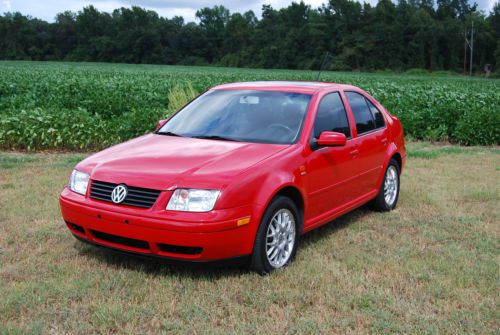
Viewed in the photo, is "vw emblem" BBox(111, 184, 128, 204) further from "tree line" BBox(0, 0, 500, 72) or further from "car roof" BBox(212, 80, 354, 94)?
"tree line" BBox(0, 0, 500, 72)

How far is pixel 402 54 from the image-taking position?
85625mm

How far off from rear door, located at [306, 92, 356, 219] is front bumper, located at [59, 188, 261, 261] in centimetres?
93

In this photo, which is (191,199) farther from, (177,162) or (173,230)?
(177,162)

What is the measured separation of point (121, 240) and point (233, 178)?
3.22 feet

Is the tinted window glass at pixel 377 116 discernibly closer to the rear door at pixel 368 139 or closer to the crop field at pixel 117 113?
the rear door at pixel 368 139

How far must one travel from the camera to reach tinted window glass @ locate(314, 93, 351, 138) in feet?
17.5

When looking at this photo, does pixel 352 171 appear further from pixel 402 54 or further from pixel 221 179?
pixel 402 54

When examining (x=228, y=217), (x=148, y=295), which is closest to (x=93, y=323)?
(x=148, y=295)

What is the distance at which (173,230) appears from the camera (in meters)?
4.10

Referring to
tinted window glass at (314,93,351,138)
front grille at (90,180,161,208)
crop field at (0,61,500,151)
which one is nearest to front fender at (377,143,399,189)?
tinted window glass at (314,93,351,138)

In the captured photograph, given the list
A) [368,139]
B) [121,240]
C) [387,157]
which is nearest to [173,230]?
[121,240]

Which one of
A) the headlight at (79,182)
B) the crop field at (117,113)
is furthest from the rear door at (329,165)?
the crop field at (117,113)

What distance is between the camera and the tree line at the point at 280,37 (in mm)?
85062

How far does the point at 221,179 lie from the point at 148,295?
97cm
